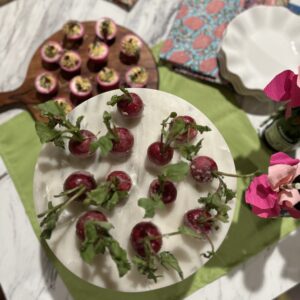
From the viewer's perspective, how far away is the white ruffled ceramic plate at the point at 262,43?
36.3 inches

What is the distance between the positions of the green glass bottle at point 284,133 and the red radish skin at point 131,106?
0.99ft

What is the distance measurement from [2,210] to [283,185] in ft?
2.06

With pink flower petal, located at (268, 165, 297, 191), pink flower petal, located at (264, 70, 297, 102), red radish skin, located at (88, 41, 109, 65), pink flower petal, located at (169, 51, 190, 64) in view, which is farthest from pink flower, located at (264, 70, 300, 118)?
red radish skin, located at (88, 41, 109, 65)

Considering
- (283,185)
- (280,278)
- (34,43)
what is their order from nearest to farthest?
(283,185)
(280,278)
(34,43)

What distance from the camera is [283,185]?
68 centimetres

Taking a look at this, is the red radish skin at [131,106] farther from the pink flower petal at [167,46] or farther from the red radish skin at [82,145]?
the pink flower petal at [167,46]

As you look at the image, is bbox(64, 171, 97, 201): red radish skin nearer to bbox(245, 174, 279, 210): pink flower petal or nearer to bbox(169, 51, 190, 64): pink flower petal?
bbox(245, 174, 279, 210): pink flower petal

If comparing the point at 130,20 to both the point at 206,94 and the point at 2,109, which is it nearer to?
the point at 206,94

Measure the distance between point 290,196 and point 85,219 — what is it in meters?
0.35

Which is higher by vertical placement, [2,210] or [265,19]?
[265,19]

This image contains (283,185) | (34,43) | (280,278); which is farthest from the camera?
(34,43)

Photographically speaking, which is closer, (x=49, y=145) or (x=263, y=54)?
(x=49, y=145)

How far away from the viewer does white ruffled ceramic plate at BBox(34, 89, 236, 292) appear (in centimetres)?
68

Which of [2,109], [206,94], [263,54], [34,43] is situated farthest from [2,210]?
[263,54]
